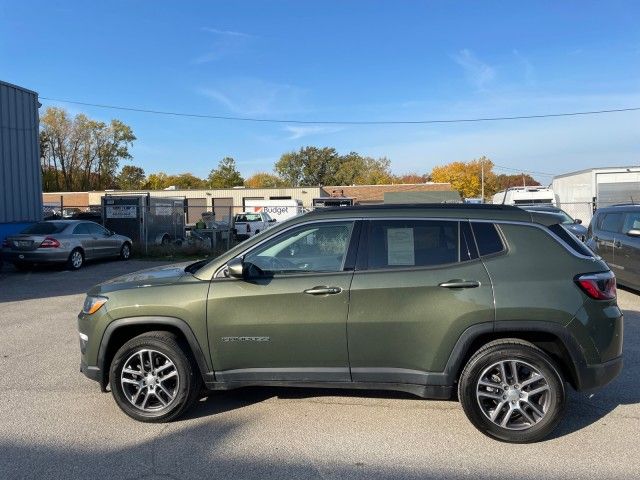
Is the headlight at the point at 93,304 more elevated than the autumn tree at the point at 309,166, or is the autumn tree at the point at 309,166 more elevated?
the autumn tree at the point at 309,166

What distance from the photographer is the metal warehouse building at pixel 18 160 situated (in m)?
16.6

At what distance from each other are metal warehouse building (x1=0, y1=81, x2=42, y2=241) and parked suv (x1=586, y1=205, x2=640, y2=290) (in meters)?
16.8

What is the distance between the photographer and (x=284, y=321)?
4117mm

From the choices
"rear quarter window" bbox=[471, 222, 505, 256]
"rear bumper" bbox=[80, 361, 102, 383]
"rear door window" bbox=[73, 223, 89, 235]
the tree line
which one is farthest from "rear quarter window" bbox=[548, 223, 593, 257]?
the tree line

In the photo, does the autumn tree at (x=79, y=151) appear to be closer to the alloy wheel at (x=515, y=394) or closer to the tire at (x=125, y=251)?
the tire at (x=125, y=251)

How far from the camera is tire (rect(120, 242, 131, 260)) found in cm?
1759

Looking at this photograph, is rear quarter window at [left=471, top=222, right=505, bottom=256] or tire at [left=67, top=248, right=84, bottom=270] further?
tire at [left=67, top=248, right=84, bottom=270]

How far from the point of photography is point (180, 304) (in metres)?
4.23

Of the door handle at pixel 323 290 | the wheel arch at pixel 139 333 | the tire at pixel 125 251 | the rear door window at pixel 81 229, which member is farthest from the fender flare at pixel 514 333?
the tire at pixel 125 251

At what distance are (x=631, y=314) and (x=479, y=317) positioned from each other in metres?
5.68

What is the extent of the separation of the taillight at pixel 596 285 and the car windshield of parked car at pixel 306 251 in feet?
6.00

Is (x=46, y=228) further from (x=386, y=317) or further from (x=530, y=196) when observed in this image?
(x=530, y=196)

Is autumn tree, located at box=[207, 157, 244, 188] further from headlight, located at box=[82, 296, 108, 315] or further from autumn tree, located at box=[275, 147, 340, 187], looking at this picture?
headlight, located at box=[82, 296, 108, 315]

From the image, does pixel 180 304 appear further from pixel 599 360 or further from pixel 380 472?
pixel 599 360
